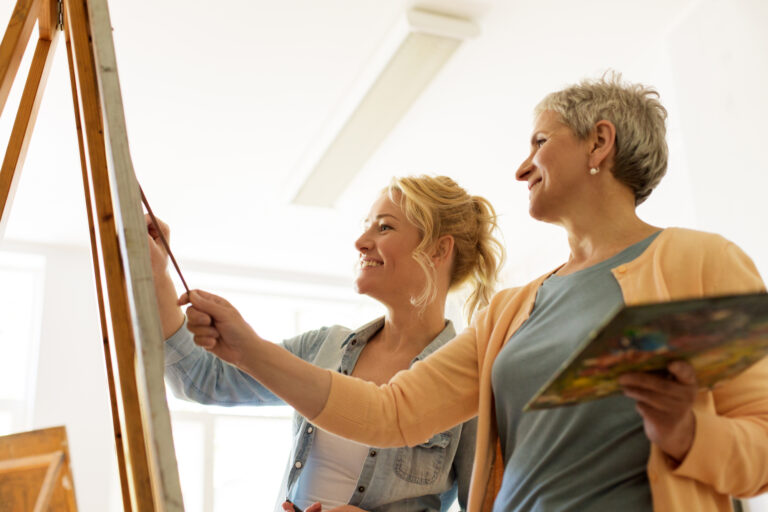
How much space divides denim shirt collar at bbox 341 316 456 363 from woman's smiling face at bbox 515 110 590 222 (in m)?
0.60

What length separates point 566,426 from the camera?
1141 mm

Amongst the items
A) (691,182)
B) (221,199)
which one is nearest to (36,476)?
(691,182)

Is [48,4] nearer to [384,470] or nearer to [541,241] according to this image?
[384,470]

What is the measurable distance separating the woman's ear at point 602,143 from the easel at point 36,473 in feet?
2.96

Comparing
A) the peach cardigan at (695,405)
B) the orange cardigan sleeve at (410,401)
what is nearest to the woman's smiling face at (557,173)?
the peach cardigan at (695,405)

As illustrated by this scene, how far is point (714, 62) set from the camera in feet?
10.5

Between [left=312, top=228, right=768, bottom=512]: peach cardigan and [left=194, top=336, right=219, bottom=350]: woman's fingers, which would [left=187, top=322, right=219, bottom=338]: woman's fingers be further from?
[left=312, top=228, right=768, bottom=512]: peach cardigan

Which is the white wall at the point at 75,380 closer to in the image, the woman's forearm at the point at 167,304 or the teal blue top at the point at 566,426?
the woman's forearm at the point at 167,304

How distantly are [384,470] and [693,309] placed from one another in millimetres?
999

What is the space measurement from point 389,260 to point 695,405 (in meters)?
1.04

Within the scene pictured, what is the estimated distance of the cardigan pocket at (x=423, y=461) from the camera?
66.0 inches

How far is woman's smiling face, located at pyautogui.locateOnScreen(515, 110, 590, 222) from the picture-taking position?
53.2 inches

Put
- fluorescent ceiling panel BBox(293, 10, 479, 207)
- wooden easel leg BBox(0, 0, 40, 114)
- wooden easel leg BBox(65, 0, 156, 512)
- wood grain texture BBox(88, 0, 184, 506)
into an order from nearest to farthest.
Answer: wood grain texture BBox(88, 0, 184, 506), wooden easel leg BBox(65, 0, 156, 512), wooden easel leg BBox(0, 0, 40, 114), fluorescent ceiling panel BBox(293, 10, 479, 207)

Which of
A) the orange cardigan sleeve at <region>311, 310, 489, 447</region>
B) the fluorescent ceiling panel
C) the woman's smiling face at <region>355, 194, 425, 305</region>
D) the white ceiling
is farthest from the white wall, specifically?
the orange cardigan sleeve at <region>311, 310, 489, 447</region>
